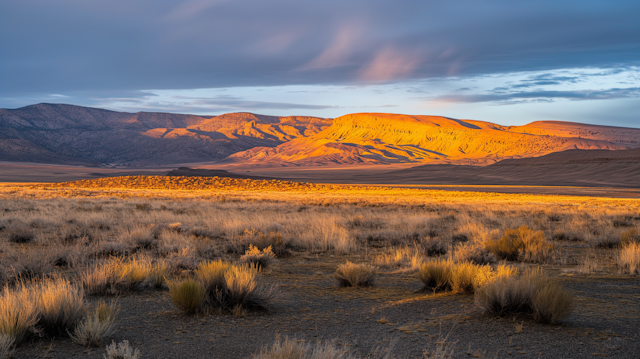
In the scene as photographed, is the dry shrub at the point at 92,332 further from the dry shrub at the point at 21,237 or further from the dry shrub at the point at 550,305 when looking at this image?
the dry shrub at the point at 21,237

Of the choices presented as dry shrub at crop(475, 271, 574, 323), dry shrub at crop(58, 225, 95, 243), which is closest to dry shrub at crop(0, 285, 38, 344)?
dry shrub at crop(475, 271, 574, 323)

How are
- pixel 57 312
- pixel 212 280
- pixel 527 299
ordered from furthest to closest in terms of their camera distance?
pixel 212 280, pixel 527 299, pixel 57 312

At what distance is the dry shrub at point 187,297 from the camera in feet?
17.4

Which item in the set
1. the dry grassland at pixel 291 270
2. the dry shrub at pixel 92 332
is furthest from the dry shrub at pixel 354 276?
the dry shrub at pixel 92 332

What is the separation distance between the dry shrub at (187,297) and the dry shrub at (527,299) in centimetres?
322

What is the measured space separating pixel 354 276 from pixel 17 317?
433cm

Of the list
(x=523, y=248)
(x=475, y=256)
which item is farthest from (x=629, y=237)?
(x=475, y=256)

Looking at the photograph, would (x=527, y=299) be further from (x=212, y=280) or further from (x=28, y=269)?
(x=28, y=269)

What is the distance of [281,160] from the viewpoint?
639 ft

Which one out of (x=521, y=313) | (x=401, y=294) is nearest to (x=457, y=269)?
(x=401, y=294)

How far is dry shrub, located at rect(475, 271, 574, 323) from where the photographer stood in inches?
190

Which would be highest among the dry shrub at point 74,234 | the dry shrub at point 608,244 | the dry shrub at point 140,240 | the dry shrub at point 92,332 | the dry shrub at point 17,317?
the dry shrub at point 17,317

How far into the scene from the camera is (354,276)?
7047mm

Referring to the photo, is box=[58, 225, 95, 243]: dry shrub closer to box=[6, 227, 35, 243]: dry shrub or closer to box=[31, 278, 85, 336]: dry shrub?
box=[6, 227, 35, 243]: dry shrub
